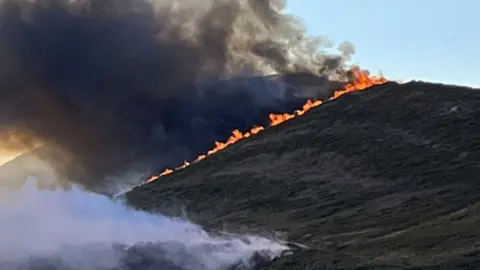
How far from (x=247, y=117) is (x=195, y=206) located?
49971mm

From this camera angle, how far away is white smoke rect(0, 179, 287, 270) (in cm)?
3275

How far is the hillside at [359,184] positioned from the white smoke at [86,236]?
11.1 feet

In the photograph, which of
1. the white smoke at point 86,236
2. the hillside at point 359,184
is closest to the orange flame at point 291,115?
the hillside at point 359,184

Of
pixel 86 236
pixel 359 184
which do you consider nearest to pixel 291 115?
pixel 359 184

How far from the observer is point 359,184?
7212 cm

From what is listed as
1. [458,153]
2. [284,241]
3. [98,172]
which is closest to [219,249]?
[284,241]

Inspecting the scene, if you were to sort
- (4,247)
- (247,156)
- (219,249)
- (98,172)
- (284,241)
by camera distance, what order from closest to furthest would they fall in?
1. (4,247)
2. (219,249)
3. (284,241)
4. (247,156)
5. (98,172)

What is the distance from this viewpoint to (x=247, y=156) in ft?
295

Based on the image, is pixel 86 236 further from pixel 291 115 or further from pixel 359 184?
pixel 291 115

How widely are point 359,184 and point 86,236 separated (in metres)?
39.6

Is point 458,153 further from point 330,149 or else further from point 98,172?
point 98,172

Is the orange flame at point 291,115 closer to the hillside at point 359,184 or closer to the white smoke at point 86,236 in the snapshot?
Result: the hillside at point 359,184

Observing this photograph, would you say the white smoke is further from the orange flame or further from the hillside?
the orange flame

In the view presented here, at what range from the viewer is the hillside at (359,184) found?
4625 centimetres
